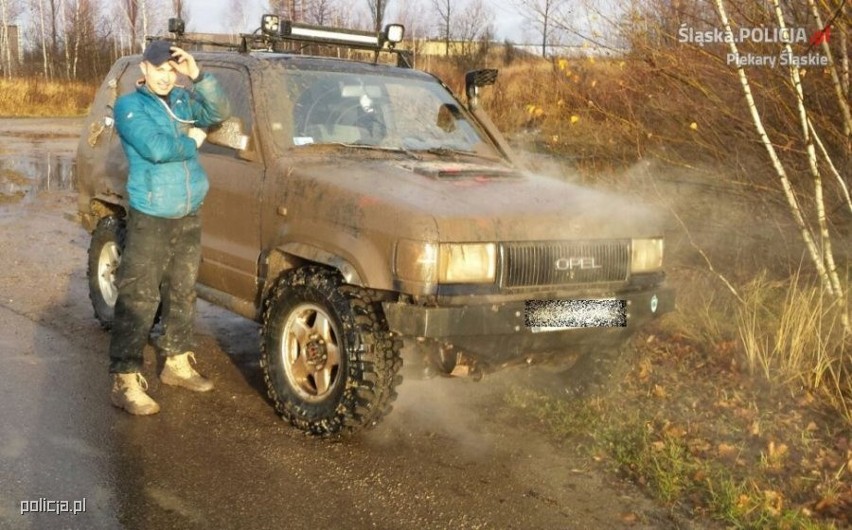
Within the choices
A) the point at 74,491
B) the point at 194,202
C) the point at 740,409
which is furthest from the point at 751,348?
the point at 74,491

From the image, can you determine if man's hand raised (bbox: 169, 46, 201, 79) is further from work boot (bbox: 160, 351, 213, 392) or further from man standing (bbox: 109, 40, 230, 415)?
work boot (bbox: 160, 351, 213, 392)

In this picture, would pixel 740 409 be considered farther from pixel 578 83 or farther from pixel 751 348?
pixel 578 83

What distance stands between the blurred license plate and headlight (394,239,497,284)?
28 centimetres

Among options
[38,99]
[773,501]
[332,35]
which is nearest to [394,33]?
[332,35]

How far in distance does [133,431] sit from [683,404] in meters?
3.03

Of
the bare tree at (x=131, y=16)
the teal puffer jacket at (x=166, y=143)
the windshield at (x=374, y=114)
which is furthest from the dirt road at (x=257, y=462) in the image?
the bare tree at (x=131, y=16)

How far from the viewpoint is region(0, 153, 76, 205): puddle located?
12766 millimetres

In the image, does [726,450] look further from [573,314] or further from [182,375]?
[182,375]

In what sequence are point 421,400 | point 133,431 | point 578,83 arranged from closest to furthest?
point 133,431 < point 421,400 < point 578,83

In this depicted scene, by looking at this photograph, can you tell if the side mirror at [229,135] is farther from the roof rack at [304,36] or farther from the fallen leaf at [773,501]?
the fallen leaf at [773,501]

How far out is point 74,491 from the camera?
3592 millimetres

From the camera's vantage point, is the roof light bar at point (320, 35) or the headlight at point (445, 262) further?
the roof light bar at point (320, 35)

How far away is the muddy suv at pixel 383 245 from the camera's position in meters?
3.88

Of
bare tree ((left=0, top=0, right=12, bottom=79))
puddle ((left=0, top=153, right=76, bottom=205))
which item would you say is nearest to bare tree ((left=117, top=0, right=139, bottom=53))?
bare tree ((left=0, top=0, right=12, bottom=79))
